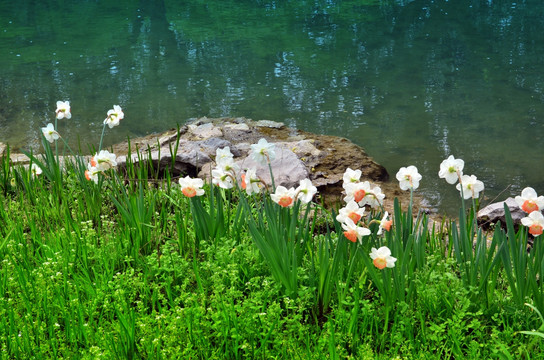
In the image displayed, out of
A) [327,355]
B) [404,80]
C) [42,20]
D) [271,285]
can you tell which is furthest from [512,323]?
[42,20]

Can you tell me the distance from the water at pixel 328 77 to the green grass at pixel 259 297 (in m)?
2.71

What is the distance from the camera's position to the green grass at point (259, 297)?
244 cm

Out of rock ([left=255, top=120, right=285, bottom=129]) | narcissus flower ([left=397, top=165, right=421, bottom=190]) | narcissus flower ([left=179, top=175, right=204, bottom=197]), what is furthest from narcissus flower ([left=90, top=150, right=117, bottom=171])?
rock ([left=255, top=120, right=285, bottom=129])

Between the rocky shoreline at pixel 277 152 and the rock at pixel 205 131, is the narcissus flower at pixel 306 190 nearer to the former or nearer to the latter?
the rocky shoreline at pixel 277 152

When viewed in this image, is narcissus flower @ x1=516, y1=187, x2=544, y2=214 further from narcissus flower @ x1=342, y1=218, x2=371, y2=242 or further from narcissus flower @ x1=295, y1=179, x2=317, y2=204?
narcissus flower @ x1=295, y1=179, x2=317, y2=204

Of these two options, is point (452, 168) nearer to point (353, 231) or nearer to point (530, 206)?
point (530, 206)

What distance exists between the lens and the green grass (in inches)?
96.2

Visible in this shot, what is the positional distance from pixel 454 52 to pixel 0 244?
31.5 feet

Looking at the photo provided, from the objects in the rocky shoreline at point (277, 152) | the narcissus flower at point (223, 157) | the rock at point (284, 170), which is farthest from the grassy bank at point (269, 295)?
the rock at point (284, 170)

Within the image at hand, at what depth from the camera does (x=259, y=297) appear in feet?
8.75

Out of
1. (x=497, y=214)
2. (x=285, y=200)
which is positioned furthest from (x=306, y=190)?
(x=497, y=214)

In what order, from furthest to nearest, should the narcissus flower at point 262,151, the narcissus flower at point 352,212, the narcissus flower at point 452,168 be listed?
the narcissus flower at point 262,151 → the narcissus flower at point 452,168 → the narcissus flower at point 352,212

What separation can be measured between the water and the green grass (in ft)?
8.90

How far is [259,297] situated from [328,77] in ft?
24.3
